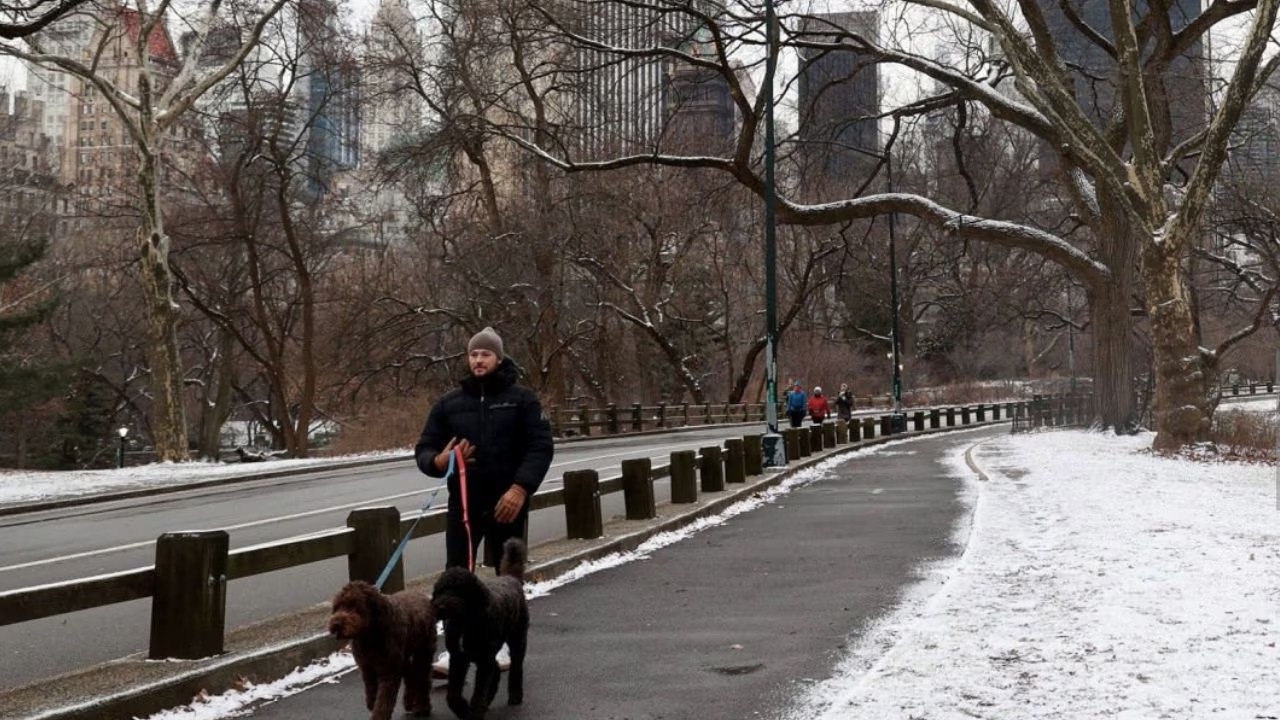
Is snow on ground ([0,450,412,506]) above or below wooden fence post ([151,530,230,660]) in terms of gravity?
below

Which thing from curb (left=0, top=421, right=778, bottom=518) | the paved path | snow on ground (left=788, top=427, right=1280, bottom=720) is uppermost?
curb (left=0, top=421, right=778, bottom=518)

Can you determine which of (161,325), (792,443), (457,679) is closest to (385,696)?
(457,679)

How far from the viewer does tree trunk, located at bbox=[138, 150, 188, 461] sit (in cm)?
3148

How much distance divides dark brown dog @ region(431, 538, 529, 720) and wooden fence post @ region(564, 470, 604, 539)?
625cm

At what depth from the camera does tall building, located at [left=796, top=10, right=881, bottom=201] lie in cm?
3067

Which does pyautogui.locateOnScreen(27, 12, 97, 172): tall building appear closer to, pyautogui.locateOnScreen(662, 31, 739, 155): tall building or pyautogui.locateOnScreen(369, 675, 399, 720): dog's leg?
pyautogui.locateOnScreen(662, 31, 739, 155): tall building

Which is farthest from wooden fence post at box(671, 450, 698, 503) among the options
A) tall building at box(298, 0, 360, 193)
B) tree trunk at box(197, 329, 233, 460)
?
tree trunk at box(197, 329, 233, 460)

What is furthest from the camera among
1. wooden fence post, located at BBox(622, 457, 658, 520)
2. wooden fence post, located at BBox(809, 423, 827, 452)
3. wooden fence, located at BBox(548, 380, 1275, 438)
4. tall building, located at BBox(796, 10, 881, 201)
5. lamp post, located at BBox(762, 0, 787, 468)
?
wooden fence, located at BBox(548, 380, 1275, 438)

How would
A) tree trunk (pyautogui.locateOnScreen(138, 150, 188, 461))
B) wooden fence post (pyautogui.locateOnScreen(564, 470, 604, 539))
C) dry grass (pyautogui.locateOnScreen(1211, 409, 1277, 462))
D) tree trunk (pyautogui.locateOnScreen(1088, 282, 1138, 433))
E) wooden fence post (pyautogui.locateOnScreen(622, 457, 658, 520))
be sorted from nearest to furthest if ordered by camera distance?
wooden fence post (pyautogui.locateOnScreen(564, 470, 604, 539)), wooden fence post (pyautogui.locateOnScreen(622, 457, 658, 520)), dry grass (pyautogui.locateOnScreen(1211, 409, 1277, 462)), tree trunk (pyautogui.locateOnScreen(138, 150, 188, 461)), tree trunk (pyautogui.locateOnScreen(1088, 282, 1138, 433))

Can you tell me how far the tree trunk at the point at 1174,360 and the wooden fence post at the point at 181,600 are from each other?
76.9 feet

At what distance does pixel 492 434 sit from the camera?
720 cm

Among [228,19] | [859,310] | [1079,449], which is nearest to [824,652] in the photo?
[1079,449]

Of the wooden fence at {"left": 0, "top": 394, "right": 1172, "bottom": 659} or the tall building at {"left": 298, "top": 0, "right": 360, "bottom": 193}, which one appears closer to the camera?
the wooden fence at {"left": 0, "top": 394, "right": 1172, "bottom": 659}

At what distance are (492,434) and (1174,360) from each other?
23209 millimetres
